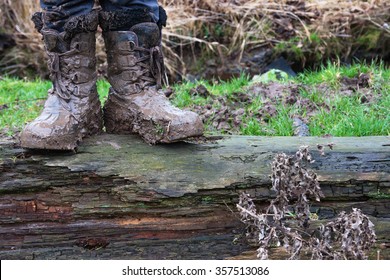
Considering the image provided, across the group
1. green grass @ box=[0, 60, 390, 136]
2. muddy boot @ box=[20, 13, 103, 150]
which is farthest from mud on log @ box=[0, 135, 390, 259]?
green grass @ box=[0, 60, 390, 136]

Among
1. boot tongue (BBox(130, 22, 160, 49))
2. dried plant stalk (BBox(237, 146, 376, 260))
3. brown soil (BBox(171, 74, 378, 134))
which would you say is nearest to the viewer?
dried plant stalk (BBox(237, 146, 376, 260))

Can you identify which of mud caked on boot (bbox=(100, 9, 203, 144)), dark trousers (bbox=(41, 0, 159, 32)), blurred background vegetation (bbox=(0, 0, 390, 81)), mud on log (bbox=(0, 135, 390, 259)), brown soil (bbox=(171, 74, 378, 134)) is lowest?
blurred background vegetation (bbox=(0, 0, 390, 81))

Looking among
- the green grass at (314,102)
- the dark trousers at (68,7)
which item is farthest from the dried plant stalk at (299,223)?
the green grass at (314,102)

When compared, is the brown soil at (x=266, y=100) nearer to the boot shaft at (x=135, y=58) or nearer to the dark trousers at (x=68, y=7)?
the boot shaft at (x=135, y=58)

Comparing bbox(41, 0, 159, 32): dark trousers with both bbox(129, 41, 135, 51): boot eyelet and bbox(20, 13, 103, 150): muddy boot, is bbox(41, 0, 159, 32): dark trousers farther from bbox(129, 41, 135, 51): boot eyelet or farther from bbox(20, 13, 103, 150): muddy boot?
bbox(129, 41, 135, 51): boot eyelet

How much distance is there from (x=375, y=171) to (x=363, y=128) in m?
1.02

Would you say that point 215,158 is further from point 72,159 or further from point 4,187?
point 4,187

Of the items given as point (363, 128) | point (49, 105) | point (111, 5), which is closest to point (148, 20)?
point (111, 5)

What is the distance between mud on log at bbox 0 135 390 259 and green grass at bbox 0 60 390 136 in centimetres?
102

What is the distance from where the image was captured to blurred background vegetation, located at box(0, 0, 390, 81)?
611cm

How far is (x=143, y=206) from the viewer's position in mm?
2578

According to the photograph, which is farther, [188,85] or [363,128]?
[188,85]

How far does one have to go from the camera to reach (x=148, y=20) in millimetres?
2850

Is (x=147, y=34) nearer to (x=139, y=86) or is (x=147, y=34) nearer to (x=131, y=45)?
(x=131, y=45)
